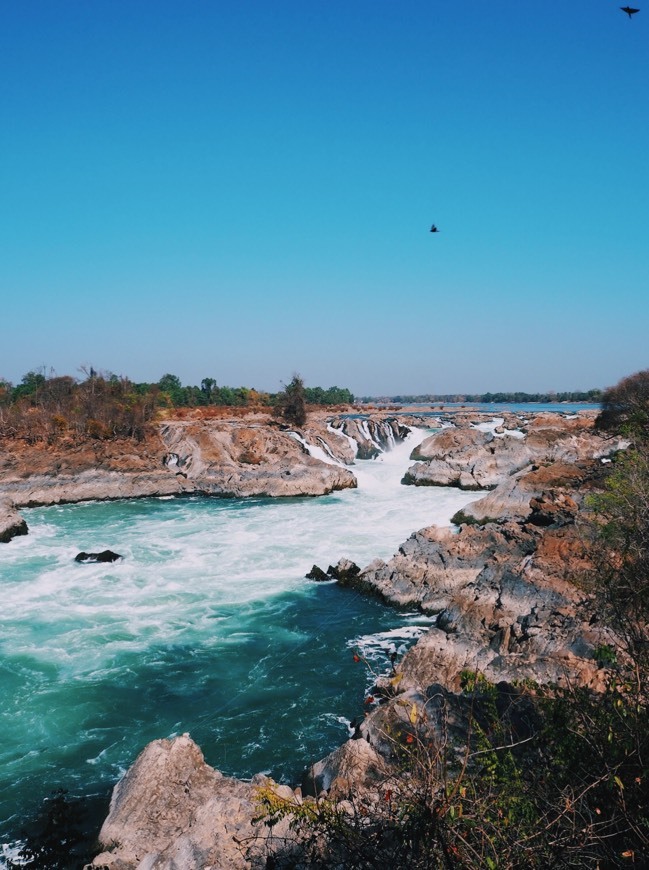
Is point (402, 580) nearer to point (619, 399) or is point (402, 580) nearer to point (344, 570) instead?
point (344, 570)

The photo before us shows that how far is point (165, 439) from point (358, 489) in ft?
48.8

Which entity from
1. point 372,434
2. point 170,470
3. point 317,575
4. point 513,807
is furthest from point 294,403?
point 513,807

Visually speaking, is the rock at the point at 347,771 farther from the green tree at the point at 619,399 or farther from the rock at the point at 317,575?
the green tree at the point at 619,399

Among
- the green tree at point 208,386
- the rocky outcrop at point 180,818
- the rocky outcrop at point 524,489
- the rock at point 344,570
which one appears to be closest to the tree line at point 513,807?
the rocky outcrop at point 180,818

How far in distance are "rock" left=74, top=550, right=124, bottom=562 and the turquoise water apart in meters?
0.34

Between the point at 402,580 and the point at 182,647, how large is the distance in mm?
6488

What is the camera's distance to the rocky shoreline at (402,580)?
20.9 ft

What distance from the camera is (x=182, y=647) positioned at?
13477mm

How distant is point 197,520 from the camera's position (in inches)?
1072

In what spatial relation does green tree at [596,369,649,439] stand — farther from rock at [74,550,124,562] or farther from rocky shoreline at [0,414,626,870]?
rock at [74,550,124,562]

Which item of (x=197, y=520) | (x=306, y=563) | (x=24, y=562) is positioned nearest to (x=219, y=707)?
(x=306, y=563)

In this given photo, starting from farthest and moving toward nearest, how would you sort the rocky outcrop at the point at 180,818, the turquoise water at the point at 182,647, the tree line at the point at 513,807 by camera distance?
the turquoise water at the point at 182,647
the rocky outcrop at the point at 180,818
the tree line at the point at 513,807

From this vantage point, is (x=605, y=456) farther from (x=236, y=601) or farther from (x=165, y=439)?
(x=165, y=439)

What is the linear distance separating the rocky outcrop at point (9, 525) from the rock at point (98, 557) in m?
5.32
